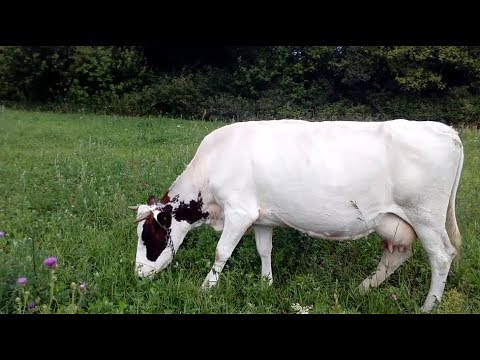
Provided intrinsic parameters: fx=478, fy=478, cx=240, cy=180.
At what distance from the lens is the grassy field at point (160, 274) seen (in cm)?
379

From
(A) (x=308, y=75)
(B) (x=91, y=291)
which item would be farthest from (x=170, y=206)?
(A) (x=308, y=75)

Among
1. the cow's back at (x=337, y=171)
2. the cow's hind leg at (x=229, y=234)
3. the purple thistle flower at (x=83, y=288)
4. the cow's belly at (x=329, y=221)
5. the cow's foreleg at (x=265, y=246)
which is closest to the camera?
the purple thistle flower at (x=83, y=288)

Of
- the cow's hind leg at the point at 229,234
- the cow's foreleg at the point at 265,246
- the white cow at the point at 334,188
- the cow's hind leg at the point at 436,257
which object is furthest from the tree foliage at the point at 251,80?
the cow's hind leg at the point at 436,257

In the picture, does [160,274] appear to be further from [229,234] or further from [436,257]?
[436,257]

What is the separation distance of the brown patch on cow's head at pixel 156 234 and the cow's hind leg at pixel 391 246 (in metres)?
1.87

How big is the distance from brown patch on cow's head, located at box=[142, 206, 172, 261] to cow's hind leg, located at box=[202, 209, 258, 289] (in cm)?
55

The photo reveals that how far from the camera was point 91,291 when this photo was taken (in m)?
3.83

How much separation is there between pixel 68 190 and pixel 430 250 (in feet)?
14.9

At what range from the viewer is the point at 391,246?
169 inches

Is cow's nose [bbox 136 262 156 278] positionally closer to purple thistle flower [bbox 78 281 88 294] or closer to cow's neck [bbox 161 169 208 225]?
cow's neck [bbox 161 169 208 225]

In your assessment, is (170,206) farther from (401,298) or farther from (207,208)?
(401,298)

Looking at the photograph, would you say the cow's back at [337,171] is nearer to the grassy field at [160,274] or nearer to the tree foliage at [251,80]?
the grassy field at [160,274]

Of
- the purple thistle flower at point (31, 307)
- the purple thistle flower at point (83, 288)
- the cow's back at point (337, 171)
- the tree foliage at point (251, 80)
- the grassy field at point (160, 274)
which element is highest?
the cow's back at point (337, 171)

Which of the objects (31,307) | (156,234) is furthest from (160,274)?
(31,307)
